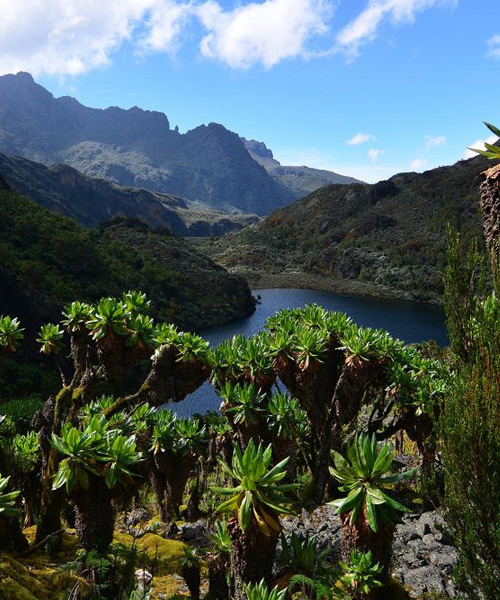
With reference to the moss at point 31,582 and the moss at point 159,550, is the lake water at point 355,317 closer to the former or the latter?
the moss at point 159,550

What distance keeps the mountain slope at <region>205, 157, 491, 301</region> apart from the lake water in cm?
1002

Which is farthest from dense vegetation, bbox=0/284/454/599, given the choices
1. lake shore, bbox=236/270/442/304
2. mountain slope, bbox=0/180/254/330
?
lake shore, bbox=236/270/442/304

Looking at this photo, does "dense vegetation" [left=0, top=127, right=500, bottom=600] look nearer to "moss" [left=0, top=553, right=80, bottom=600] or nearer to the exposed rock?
"moss" [left=0, top=553, right=80, bottom=600]

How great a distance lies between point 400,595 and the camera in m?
6.52

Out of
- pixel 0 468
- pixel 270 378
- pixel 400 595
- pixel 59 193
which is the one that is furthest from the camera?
pixel 59 193

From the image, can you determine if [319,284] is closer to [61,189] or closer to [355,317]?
[355,317]

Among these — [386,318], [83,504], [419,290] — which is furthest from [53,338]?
[419,290]

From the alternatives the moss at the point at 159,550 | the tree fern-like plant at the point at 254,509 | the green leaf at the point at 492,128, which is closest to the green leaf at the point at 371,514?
the tree fern-like plant at the point at 254,509

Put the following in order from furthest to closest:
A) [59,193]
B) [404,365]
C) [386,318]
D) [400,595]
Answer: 1. [59,193]
2. [386,318]
3. [404,365]
4. [400,595]

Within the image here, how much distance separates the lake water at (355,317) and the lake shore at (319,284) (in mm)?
3865

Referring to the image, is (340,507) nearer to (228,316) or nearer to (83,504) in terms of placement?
(83,504)

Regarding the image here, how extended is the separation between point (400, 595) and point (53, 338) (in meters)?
7.78

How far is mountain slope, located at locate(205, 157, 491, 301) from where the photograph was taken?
114 meters

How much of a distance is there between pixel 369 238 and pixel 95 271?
9849 cm
